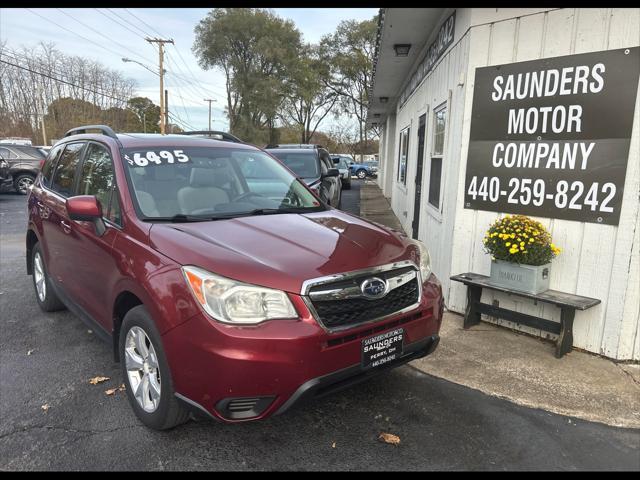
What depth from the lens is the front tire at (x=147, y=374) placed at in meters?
2.49

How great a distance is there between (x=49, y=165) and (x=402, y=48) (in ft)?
17.9

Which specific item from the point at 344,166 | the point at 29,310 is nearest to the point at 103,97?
the point at 344,166

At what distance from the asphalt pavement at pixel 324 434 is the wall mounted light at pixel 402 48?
5.59m

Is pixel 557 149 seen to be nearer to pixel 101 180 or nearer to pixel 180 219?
pixel 180 219

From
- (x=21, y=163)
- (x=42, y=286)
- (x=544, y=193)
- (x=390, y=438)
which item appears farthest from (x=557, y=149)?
(x=21, y=163)

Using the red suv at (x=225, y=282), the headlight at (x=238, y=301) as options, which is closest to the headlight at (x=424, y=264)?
the red suv at (x=225, y=282)

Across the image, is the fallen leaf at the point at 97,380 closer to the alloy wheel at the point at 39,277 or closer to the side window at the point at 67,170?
the side window at the point at 67,170

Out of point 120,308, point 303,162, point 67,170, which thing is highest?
point 303,162

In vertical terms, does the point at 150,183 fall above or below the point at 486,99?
below

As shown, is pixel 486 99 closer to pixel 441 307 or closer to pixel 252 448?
pixel 441 307

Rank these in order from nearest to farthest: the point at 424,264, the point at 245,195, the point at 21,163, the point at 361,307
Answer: the point at 361,307 < the point at 424,264 < the point at 245,195 < the point at 21,163

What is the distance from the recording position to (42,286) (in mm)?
4789

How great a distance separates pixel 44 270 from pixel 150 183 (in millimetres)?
2115

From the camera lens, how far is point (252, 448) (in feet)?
8.59
